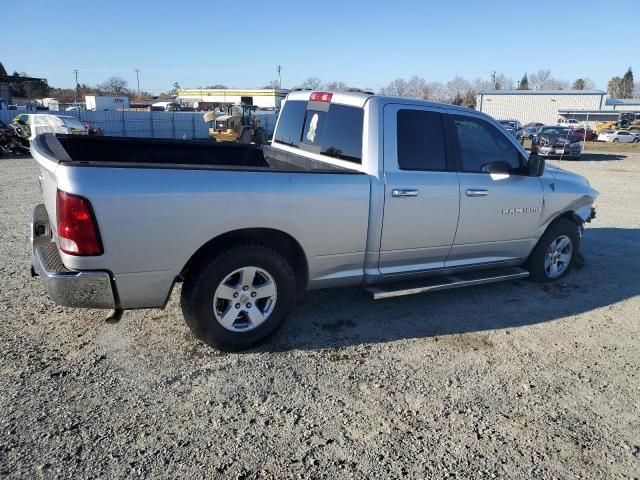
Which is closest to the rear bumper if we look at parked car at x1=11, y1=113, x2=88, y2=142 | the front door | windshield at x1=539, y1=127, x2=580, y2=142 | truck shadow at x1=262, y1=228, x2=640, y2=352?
truck shadow at x1=262, y1=228, x2=640, y2=352

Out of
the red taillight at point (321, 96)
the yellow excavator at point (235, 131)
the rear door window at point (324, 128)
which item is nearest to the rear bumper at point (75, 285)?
the rear door window at point (324, 128)

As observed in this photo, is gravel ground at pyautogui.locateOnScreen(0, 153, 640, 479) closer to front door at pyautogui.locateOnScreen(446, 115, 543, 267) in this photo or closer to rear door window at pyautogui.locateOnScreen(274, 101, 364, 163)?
front door at pyautogui.locateOnScreen(446, 115, 543, 267)

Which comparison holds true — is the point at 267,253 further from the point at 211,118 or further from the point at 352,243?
the point at 211,118

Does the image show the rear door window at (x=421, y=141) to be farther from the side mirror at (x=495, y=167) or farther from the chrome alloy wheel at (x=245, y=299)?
the chrome alloy wheel at (x=245, y=299)

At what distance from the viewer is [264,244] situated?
3.82 m

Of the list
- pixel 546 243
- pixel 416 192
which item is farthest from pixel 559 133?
pixel 416 192

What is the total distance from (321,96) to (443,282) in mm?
2148

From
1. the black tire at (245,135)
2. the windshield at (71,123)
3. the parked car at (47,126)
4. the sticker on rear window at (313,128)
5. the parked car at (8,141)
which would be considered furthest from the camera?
the black tire at (245,135)

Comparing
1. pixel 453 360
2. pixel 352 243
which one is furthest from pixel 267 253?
pixel 453 360

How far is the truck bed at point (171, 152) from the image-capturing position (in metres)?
4.64

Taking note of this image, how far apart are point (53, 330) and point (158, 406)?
1.52m

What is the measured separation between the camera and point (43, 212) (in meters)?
4.23

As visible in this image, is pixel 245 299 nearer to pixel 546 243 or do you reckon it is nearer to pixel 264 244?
pixel 264 244

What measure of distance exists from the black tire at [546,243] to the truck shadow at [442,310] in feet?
0.43
